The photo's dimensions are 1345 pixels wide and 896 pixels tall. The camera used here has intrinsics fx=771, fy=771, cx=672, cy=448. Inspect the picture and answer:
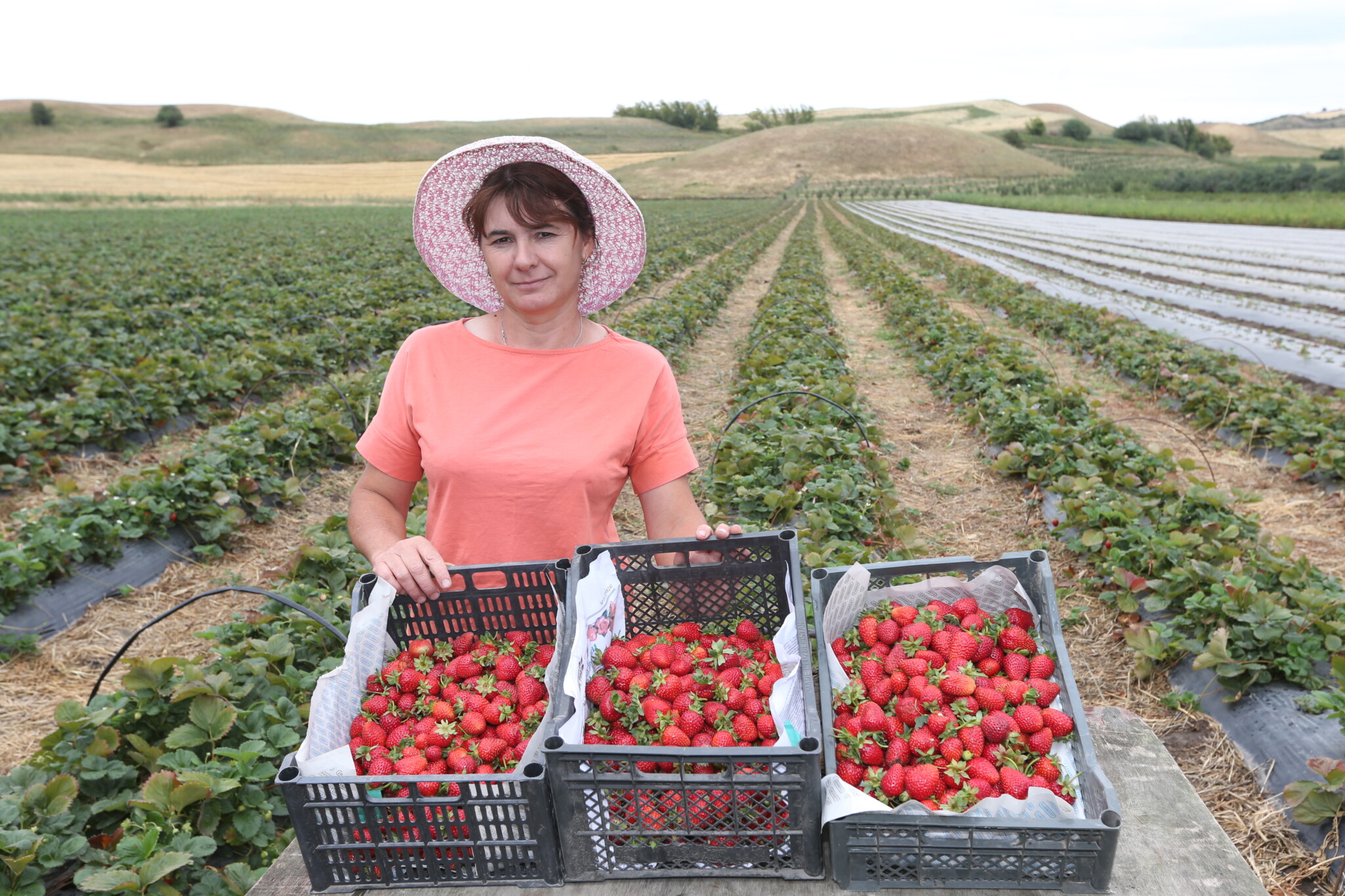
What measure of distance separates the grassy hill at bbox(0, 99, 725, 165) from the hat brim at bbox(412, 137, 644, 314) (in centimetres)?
8464

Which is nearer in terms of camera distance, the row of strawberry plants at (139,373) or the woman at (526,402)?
the woman at (526,402)

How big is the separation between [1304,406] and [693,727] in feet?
22.3

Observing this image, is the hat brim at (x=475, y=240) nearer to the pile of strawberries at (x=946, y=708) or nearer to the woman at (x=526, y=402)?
the woman at (x=526, y=402)

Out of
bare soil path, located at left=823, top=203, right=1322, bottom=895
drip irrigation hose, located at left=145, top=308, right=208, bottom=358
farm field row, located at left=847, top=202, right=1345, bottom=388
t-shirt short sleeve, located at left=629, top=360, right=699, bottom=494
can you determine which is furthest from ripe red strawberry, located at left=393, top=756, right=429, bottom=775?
farm field row, located at left=847, top=202, right=1345, bottom=388

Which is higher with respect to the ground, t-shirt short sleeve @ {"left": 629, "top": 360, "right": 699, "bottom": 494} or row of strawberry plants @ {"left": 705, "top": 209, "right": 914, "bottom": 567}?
t-shirt short sleeve @ {"left": 629, "top": 360, "right": 699, "bottom": 494}

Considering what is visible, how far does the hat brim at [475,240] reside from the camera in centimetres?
207

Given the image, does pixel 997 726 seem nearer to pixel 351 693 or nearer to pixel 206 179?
pixel 351 693

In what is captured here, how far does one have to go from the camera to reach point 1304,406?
612cm

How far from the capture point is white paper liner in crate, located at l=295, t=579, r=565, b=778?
1.45 m

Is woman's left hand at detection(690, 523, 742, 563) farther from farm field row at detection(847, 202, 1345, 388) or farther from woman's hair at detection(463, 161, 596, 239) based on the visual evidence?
farm field row at detection(847, 202, 1345, 388)

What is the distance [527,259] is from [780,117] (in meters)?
130

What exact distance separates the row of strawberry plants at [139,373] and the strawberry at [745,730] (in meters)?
6.01

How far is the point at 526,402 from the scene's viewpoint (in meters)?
2.10

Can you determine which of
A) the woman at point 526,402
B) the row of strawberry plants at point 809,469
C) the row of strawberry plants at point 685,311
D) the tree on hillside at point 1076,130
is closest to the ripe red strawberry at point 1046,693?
the woman at point 526,402
